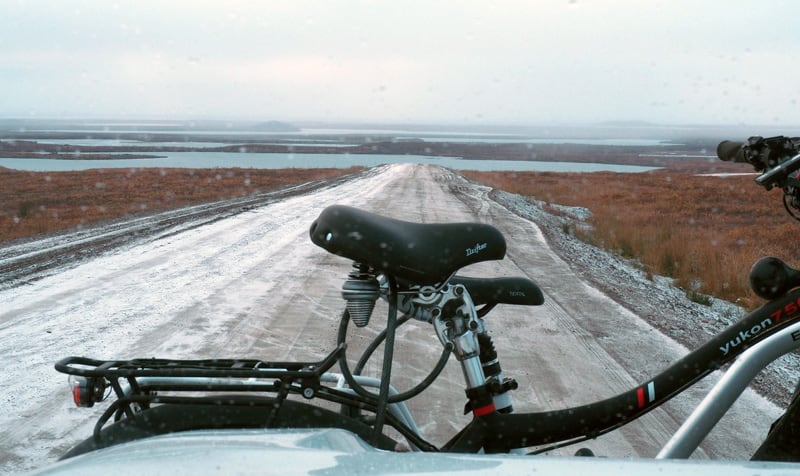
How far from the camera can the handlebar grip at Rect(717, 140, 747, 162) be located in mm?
2445

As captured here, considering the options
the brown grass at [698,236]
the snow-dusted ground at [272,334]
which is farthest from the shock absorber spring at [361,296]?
the brown grass at [698,236]

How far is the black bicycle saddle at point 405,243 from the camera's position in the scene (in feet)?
6.87

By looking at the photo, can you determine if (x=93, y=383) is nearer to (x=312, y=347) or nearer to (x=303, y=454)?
(x=303, y=454)

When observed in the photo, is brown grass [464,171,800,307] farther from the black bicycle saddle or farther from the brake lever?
the black bicycle saddle

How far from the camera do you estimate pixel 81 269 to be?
8570 mm

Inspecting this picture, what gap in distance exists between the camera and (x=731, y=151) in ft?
8.23

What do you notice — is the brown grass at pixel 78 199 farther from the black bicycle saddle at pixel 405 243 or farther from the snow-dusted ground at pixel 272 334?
the black bicycle saddle at pixel 405 243

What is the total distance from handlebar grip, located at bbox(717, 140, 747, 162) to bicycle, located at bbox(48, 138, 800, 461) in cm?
1

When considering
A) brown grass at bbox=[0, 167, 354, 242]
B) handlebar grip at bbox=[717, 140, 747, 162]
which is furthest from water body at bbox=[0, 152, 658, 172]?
handlebar grip at bbox=[717, 140, 747, 162]

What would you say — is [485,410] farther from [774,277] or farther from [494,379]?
[774,277]

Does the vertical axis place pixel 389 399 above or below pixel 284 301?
above

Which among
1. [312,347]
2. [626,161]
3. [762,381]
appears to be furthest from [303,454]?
[626,161]

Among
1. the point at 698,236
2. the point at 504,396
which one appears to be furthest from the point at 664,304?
the point at 698,236

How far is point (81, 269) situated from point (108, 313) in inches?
104
